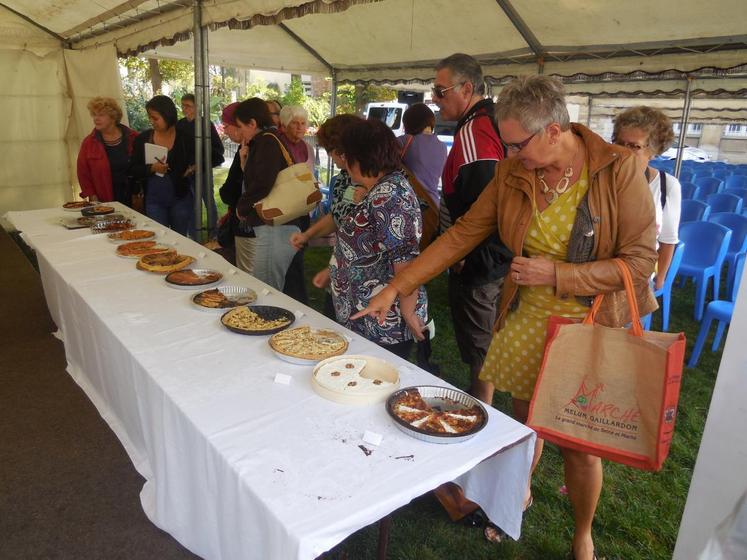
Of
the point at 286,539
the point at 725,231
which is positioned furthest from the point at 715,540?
the point at 725,231

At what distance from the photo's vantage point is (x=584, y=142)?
4.95ft

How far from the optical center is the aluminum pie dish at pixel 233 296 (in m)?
2.10

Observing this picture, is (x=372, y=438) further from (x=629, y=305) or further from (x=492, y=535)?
(x=492, y=535)

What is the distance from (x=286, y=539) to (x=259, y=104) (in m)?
2.68

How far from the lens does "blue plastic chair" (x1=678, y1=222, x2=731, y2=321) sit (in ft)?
13.8

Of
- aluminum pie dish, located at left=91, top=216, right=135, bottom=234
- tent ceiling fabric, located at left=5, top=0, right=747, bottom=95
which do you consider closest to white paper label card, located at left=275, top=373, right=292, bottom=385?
tent ceiling fabric, located at left=5, top=0, right=747, bottom=95

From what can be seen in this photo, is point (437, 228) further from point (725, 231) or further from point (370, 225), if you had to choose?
point (725, 231)

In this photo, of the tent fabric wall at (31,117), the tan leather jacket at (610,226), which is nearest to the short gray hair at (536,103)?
the tan leather jacket at (610,226)

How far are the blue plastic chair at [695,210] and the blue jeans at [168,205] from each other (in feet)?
15.8

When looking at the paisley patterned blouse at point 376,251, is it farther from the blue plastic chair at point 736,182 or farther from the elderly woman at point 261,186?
the blue plastic chair at point 736,182

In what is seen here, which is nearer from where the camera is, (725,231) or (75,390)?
(75,390)

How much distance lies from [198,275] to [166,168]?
2161mm

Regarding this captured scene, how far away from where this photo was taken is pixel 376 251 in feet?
6.64

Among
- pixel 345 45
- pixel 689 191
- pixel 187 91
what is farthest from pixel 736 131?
pixel 345 45
